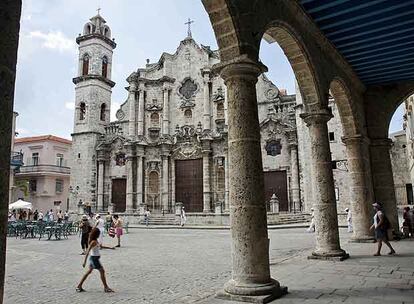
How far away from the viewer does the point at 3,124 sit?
2.23 m

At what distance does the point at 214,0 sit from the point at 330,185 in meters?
4.70

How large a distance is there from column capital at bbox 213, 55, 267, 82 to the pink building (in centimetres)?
3286

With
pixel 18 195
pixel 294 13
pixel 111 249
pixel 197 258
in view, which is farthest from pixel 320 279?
pixel 18 195

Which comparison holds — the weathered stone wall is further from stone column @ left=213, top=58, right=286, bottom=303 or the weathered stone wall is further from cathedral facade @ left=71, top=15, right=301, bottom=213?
stone column @ left=213, top=58, right=286, bottom=303

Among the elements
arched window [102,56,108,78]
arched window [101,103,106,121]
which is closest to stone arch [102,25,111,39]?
arched window [102,56,108,78]

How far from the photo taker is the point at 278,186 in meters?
25.3

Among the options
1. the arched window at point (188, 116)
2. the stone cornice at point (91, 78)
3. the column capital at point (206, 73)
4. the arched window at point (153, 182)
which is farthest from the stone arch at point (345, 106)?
the stone cornice at point (91, 78)

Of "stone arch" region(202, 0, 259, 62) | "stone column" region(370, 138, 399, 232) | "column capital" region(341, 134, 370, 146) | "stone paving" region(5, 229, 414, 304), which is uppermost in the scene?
"stone arch" region(202, 0, 259, 62)

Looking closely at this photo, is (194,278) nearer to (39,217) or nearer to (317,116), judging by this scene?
(317,116)

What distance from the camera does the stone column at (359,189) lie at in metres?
9.85

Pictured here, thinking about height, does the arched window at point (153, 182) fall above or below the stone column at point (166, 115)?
below

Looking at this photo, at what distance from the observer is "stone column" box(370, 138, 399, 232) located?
10.9m

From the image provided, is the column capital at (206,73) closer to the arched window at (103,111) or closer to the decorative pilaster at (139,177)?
the decorative pilaster at (139,177)

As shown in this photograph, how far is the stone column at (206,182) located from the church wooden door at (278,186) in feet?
14.9
